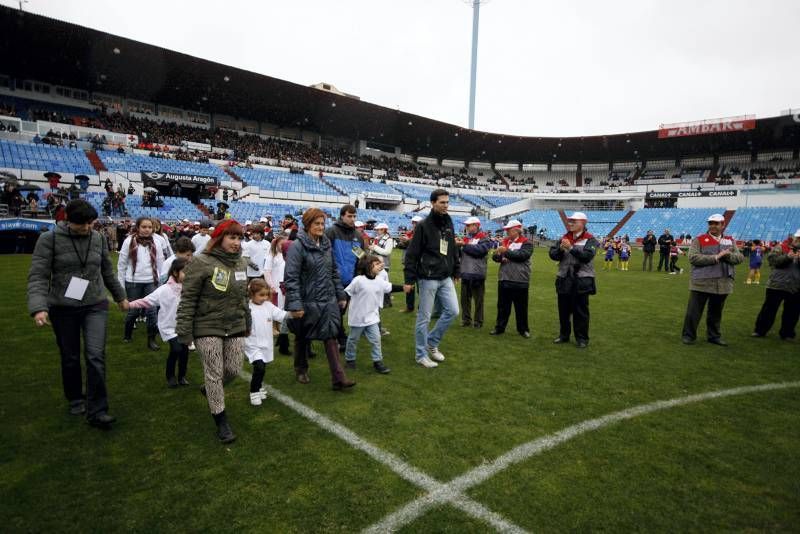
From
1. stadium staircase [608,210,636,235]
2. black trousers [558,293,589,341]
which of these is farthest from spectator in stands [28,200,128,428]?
stadium staircase [608,210,636,235]

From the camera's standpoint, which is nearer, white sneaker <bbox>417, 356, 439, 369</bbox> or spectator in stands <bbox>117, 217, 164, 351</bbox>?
white sneaker <bbox>417, 356, 439, 369</bbox>

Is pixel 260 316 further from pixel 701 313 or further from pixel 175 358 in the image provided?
pixel 701 313

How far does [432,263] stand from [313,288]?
1600 mm

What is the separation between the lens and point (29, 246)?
18500 mm

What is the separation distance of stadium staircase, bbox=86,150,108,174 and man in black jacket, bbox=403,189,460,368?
1231 inches

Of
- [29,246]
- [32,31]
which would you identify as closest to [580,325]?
[29,246]

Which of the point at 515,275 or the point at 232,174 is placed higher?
the point at 232,174

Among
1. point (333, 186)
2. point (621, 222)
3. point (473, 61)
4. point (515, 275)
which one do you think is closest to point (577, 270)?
point (515, 275)

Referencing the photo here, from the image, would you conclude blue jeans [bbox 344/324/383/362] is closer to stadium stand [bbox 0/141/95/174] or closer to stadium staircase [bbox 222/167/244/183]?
stadium stand [bbox 0/141/95/174]

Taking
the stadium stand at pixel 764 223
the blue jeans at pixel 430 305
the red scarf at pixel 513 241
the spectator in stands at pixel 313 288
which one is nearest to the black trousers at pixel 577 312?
the red scarf at pixel 513 241

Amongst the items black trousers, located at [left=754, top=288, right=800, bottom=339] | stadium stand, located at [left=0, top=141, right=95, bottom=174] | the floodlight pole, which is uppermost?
the floodlight pole

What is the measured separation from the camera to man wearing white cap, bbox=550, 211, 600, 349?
20.4 feet

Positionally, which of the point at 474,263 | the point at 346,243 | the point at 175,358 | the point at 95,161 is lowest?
the point at 175,358

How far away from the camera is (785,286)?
6746 mm
